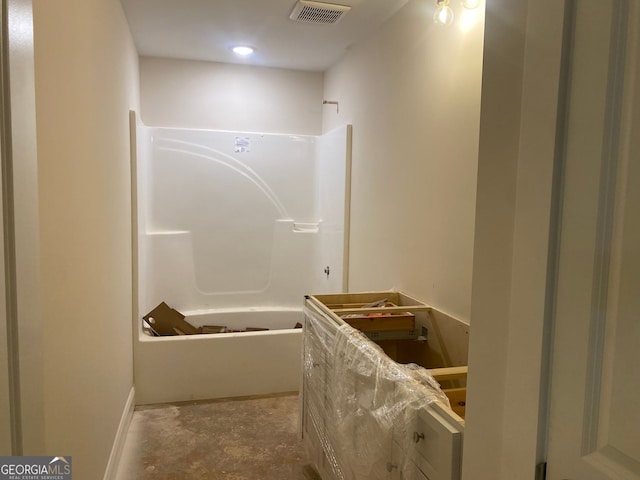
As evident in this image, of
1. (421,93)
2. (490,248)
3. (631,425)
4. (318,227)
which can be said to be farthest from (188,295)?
(631,425)

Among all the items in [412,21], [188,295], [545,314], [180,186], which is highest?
[412,21]

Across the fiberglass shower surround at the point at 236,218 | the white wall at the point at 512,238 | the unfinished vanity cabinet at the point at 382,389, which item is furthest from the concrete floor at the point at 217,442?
the white wall at the point at 512,238

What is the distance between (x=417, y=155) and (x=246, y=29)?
1.62 meters

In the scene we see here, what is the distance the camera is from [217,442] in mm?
2648

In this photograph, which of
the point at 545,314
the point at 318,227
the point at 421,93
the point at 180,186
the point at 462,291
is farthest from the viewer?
the point at 318,227

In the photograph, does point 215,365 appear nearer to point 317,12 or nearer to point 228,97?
point 228,97

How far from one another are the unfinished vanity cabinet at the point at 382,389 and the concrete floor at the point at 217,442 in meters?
0.26

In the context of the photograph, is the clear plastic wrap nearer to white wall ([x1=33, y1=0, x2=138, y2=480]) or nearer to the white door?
the white door

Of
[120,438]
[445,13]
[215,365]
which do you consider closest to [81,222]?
[120,438]

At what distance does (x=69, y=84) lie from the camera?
1479 mm

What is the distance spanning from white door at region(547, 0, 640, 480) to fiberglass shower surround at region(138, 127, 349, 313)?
9.63 feet

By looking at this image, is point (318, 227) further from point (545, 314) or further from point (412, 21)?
point (545, 314)

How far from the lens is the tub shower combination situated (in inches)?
138

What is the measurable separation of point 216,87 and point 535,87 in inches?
143
